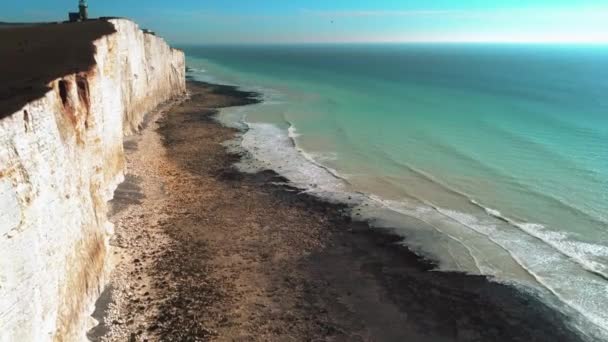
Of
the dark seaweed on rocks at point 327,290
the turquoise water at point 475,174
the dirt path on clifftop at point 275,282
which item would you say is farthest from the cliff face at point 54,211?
the turquoise water at point 475,174

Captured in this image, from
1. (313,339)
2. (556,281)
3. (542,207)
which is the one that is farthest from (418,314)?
(542,207)

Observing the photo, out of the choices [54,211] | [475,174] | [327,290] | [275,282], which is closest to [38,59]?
[54,211]

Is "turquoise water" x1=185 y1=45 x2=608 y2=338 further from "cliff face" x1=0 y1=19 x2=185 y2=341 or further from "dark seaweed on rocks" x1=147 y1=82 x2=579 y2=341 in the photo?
"cliff face" x1=0 y1=19 x2=185 y2=341

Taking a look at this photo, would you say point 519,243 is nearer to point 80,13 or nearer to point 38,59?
point 38,59

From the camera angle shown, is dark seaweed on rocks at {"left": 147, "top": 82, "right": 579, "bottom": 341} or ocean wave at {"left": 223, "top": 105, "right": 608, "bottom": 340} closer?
dark seaweed on rocks at {"left": 147, "top": 82, "right": 579, "bottom": 341}

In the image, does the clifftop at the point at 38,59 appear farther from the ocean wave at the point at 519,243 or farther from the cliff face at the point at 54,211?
the ocean wave at the point at 519,243

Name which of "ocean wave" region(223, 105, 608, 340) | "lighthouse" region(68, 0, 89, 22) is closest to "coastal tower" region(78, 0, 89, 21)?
"lighthouse" region(68, 0, 89, 22)
